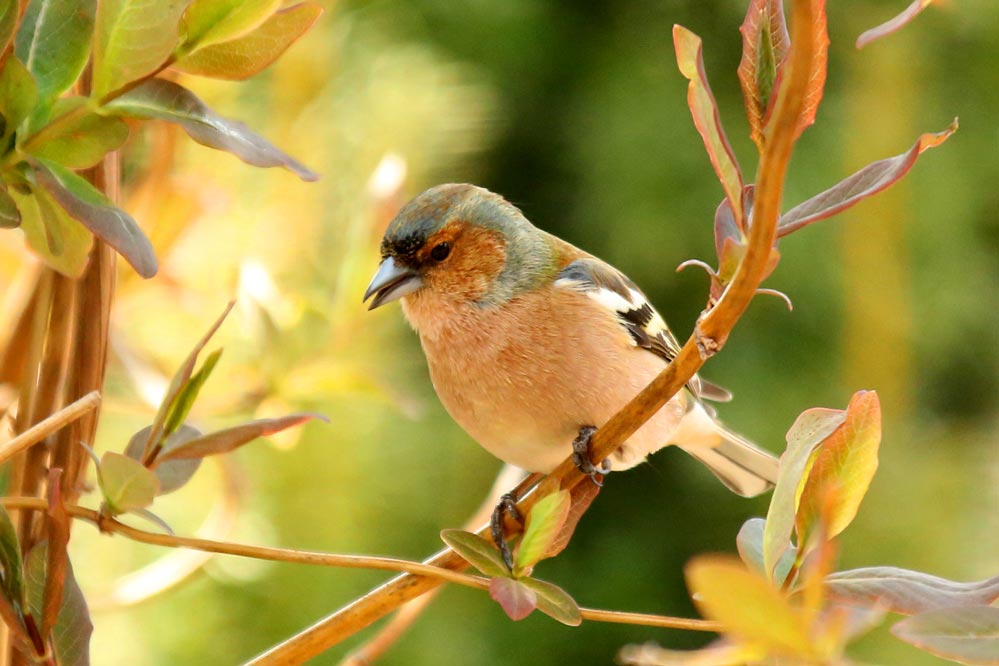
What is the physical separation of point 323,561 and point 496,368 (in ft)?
2.01

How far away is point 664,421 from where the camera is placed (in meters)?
1.18

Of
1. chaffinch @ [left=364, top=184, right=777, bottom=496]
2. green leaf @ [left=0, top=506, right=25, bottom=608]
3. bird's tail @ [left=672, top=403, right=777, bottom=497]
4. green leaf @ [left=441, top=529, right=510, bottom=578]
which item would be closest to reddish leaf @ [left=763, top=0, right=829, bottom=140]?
green leaf @ [left=441, top=529, right=510, bottom=578]

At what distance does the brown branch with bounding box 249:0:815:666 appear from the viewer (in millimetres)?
347

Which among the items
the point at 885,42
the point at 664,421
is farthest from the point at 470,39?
the point at 664,421

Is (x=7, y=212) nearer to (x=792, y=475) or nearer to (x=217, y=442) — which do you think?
(x=217, y=442)

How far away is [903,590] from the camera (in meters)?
0.44

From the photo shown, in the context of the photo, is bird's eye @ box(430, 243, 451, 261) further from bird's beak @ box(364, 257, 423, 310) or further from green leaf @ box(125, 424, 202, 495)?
green leaf @ box(125, 424, 202, 495)

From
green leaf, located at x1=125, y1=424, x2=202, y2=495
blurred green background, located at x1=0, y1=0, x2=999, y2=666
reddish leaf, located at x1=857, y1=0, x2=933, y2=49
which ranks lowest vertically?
blurred green background, located at x1=0, y1=0, x2=999, y2=666

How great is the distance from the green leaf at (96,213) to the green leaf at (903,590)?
32 centimetres

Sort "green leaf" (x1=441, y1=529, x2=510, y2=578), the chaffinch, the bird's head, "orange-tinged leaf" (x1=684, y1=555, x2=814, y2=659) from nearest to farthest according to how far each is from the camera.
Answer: "orange-tinged leaf" (x1=684, y1=555, x2=814, y2=659) < "green leaf" (x1=441, y1=529, x2=510, y2=578) < the chaffinch < the bird's head

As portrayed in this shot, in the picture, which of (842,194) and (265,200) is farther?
(265,200)

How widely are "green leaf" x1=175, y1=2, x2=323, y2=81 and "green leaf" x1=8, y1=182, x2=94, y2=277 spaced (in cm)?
9

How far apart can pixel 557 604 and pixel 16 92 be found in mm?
314

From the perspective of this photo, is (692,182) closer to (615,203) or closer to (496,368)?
(615,203)
